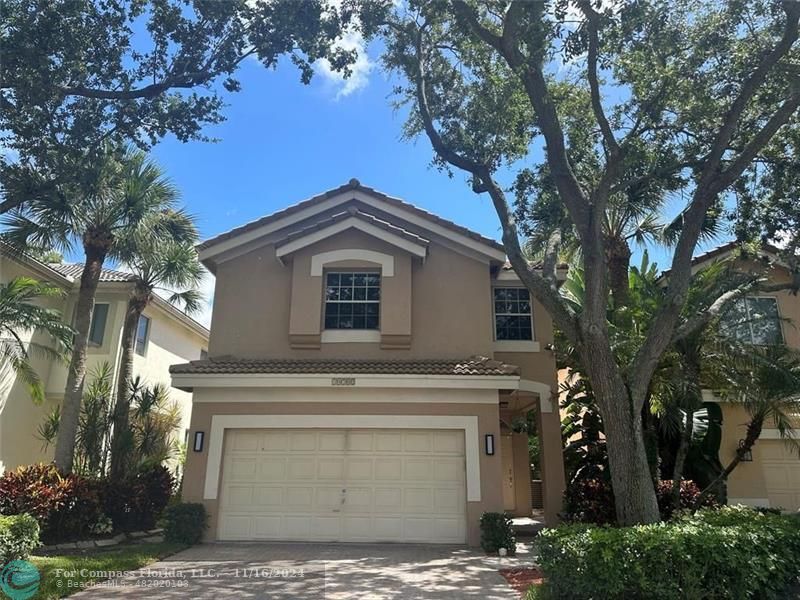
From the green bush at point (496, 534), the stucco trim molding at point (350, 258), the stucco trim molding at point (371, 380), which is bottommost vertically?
the green bush at point (496, 534)

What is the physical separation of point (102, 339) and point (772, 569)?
62.3 ft

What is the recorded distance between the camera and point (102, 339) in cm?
1894

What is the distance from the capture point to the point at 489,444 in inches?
503

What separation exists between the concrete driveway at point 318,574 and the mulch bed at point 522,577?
16 cm

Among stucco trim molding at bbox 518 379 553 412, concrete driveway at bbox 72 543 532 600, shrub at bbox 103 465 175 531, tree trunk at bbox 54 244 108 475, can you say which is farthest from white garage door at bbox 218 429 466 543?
tree trunk at bbox 54 244 108 475

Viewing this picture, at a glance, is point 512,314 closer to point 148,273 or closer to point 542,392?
point 542,392

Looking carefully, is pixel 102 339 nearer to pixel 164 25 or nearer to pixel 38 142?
pixel 38 142

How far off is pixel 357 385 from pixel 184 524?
4.72 metres

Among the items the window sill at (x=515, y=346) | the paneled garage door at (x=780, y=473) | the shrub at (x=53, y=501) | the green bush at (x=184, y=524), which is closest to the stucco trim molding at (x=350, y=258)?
the window sill at (x=515, y=346)

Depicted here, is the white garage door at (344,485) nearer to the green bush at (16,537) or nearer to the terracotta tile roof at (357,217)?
the green bush at (16,537)

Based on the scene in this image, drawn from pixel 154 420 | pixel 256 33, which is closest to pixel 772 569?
pixel 256 33

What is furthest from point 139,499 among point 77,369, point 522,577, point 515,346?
point 515,346

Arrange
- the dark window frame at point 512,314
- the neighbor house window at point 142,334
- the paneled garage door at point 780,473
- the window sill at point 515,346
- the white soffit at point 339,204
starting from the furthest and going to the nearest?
the neighbor house window at point 142,334 → the paneled garage door at point 780,473 → the dark window frame at point 512,314 → the window sill at point 515,346 → the white soffit at point 339,204

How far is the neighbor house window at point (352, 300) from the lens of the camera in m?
14.5
